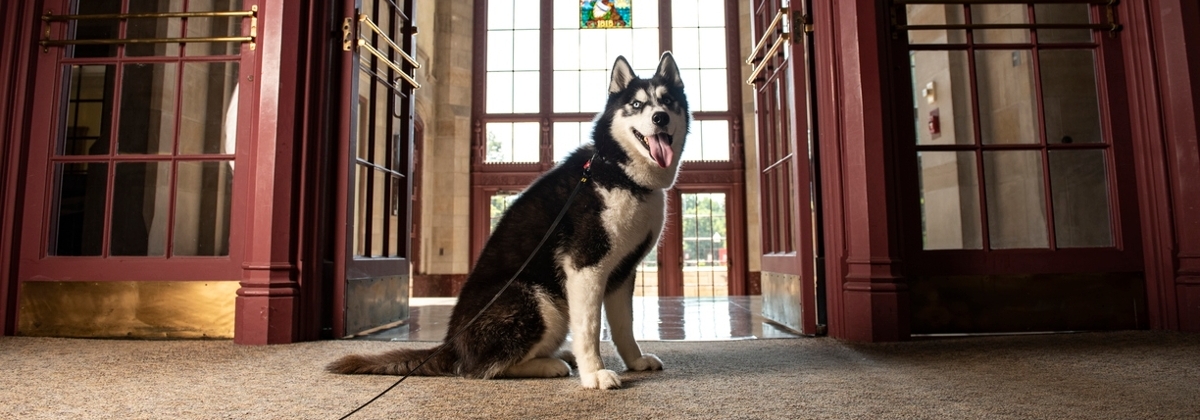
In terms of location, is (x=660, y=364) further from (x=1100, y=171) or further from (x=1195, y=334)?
(x=1100, y=171)

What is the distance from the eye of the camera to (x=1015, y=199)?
349 centimetres

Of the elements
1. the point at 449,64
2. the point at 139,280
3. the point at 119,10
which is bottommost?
the point at 139,280

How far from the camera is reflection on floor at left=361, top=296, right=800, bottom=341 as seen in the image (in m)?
3.11

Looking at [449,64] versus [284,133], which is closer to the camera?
[284,133]

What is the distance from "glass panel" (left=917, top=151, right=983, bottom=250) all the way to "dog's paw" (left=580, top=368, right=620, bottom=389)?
9.06 feet

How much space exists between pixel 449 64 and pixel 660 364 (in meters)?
8.21

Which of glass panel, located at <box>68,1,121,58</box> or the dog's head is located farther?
glass panel, located at <box>68,1,121,58</box>

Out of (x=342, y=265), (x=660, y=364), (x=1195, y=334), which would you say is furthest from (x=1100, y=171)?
(x=342, y=265)

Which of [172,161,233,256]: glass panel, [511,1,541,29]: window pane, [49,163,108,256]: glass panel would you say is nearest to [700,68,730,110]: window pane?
[511,1,541,29]: window pane

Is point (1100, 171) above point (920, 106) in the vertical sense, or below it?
below

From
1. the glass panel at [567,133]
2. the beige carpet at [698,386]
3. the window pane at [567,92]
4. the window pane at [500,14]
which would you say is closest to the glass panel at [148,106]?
the beige carpet at [698,386]

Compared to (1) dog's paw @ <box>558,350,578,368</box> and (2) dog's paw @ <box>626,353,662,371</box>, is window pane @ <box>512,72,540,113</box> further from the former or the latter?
(2) dog's paw @ <box>626,353,662,371</box>

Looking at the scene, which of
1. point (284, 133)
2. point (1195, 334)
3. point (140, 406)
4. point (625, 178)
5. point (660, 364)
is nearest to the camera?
point (140, 406)

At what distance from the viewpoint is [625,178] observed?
1.88 m
